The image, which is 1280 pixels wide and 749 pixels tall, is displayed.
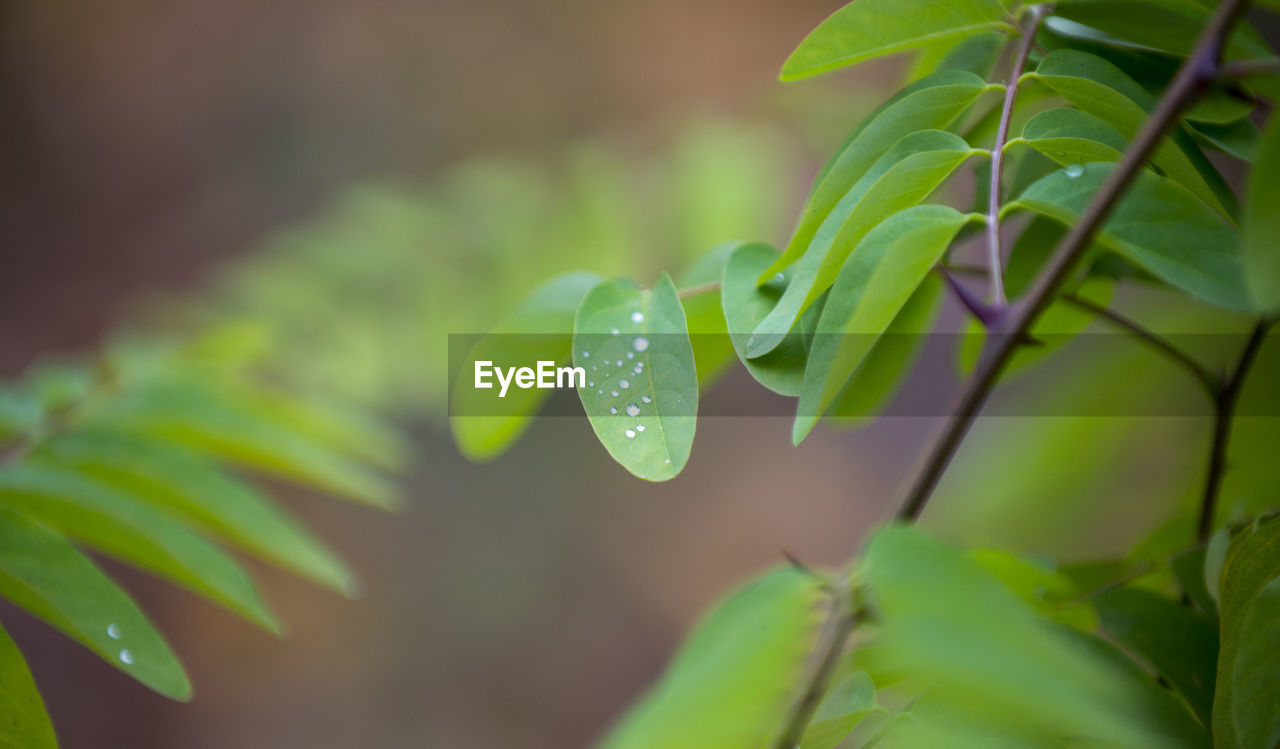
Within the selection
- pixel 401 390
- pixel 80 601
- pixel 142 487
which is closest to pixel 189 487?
pixel 142 487

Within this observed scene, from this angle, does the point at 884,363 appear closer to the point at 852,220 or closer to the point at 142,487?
the point at 852,220

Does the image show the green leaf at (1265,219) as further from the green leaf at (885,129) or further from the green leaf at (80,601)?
the green leaf at (80,601)

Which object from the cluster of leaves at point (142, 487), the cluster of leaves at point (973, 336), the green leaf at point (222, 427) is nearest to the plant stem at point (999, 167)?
the cluster of leaves at point (973, 336)

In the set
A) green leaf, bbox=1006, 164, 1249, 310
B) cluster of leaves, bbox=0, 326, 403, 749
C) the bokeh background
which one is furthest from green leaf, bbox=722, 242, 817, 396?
the bokeh background

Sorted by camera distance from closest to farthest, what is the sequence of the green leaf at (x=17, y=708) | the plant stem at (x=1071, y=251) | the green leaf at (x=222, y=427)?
the plant stem at (x=1071, y=251) < the green leaf at (x=17, y=708) < the green leaf at (x=222, y=427)

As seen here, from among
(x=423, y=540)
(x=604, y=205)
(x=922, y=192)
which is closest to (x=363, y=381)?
(x=604, y=205)

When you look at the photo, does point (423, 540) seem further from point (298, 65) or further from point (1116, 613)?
point (1116, 613)

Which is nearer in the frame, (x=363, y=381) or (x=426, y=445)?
(x=363, y=381)

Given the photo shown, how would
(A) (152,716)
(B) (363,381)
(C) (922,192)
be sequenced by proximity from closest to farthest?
(C) (922,192) < (B) (363,381) < (A) (152,716)
